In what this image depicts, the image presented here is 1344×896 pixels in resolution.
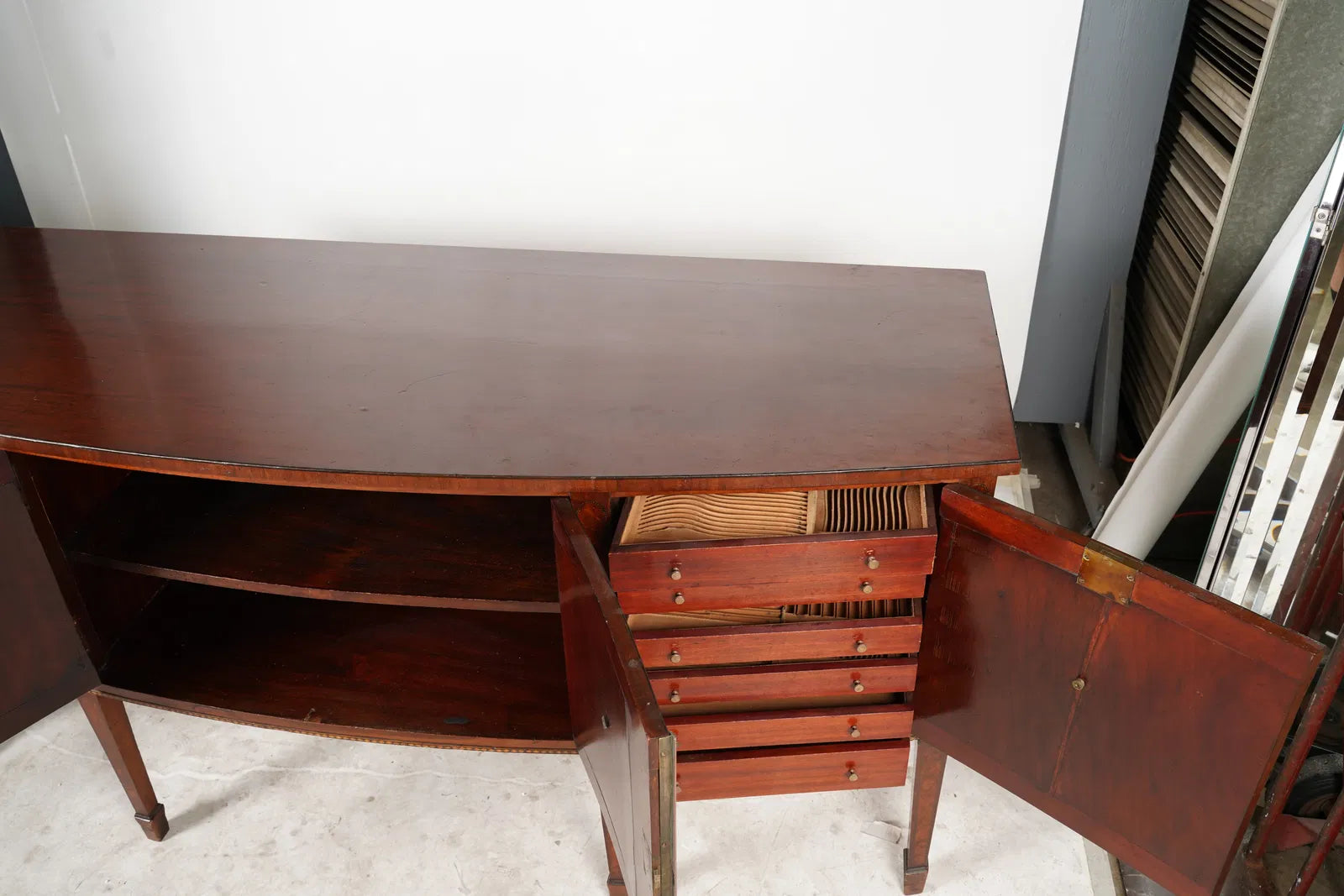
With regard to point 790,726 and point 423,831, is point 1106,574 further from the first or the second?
point 423,831

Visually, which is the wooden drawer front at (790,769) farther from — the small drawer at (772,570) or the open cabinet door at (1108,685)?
the small drawer at (772,570)

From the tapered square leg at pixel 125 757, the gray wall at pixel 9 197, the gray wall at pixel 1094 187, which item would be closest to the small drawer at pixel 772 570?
the tapered square leg at pixel 125 757

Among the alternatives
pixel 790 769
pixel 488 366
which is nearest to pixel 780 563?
pixel 790 769

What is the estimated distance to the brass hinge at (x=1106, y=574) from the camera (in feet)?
3.65

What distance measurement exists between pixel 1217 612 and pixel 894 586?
15.2 inches

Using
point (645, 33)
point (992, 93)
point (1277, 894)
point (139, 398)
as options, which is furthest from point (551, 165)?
point (1277, 894)

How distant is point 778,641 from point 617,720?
0.34 m

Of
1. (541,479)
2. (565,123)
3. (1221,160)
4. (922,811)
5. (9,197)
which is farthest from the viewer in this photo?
(9,197)

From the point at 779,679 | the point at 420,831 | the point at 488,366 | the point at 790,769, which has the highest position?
the point at 488,366

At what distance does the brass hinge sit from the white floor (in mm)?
769

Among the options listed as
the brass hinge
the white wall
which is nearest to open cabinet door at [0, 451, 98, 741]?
the white wall

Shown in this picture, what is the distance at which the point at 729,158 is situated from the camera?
213 centimetres

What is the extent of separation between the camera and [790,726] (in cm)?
143

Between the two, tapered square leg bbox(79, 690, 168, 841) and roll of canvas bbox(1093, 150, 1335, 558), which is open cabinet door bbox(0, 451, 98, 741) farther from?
roll of canvas bbox(1093, 150, 1335, 558)
